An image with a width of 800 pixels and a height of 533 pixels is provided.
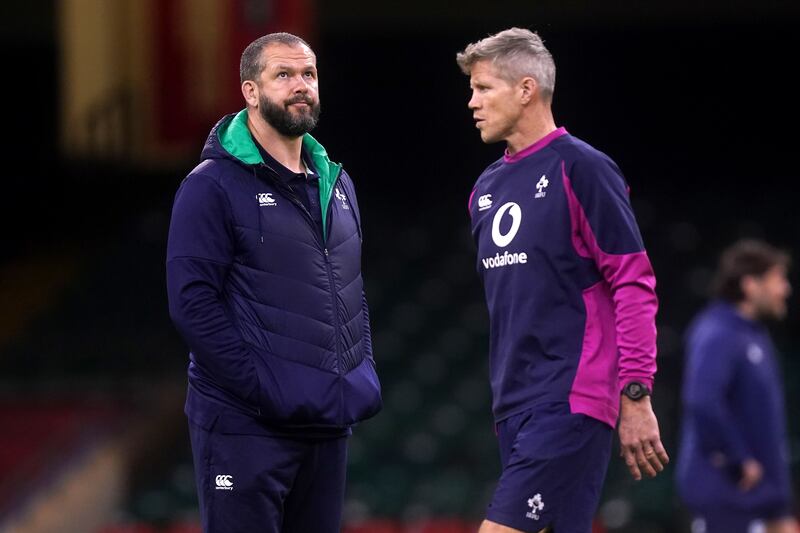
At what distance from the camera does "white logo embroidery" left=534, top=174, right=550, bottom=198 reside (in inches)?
154

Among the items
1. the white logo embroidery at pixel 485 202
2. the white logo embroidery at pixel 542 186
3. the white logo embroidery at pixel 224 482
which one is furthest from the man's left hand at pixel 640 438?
the white logo embroidery at pixel 224 482

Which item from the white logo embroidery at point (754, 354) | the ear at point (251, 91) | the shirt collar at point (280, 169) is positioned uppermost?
the ear at point (251, 91)

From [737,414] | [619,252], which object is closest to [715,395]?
[737,414]

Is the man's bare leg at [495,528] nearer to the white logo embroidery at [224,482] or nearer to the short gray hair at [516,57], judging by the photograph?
the white logo embroidery at [224,482]

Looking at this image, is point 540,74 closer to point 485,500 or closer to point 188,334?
point 188,334

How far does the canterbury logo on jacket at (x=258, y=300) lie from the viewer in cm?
364

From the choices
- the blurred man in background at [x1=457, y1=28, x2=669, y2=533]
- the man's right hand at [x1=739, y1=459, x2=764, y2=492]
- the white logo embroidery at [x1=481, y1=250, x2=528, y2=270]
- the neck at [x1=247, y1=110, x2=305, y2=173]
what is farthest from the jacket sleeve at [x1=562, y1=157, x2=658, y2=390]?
the man's right hand at [x1=739, y1=459, x2=764, y2=492]

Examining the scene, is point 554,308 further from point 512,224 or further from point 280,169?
point 280,169

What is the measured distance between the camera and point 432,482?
9.66 meters

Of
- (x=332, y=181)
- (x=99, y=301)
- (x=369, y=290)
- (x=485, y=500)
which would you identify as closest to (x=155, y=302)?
(x=99, y=301)

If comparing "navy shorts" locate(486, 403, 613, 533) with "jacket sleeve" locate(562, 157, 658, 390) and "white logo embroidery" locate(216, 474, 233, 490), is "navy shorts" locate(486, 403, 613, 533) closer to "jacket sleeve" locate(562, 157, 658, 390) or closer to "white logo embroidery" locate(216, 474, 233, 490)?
"jacket sleeve" locate(562, 157, 658, 390)

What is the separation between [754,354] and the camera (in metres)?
6.26

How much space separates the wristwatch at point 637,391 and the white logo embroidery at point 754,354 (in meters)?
2.71

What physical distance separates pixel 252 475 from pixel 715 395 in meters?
2.96
